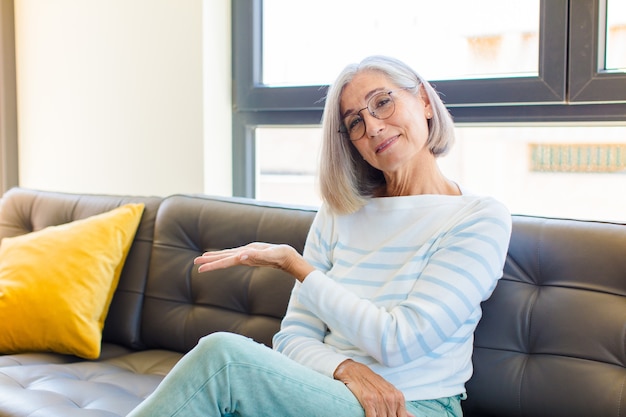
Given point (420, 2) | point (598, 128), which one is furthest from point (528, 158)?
point (420, 2)

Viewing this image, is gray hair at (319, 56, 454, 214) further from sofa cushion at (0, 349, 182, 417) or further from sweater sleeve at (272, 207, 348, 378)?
sofa cushion at (0, 349, 182, 417)

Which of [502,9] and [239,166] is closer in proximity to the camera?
[502,9]

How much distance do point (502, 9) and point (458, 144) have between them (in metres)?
0.43

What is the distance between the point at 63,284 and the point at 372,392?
44.7 inches

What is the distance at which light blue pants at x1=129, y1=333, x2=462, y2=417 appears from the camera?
1.35m

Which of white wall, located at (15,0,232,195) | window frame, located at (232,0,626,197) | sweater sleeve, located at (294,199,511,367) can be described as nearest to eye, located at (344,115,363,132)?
sweater sleeve, located at (294,199,511,367)

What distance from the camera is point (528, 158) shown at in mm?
2221

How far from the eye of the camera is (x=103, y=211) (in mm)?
2426

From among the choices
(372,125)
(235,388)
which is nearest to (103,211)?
(372,125)

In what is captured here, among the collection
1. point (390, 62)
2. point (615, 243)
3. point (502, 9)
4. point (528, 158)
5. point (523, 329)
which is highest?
point (502, 9)

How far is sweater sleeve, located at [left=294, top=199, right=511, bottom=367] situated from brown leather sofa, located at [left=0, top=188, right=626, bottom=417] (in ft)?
0.54

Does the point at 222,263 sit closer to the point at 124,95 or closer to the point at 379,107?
the point at 379,107

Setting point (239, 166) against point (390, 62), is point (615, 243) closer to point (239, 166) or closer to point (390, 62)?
point (390, 62)

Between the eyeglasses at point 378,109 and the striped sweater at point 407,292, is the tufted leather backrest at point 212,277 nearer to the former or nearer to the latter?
the striped sweater at point 407,292
